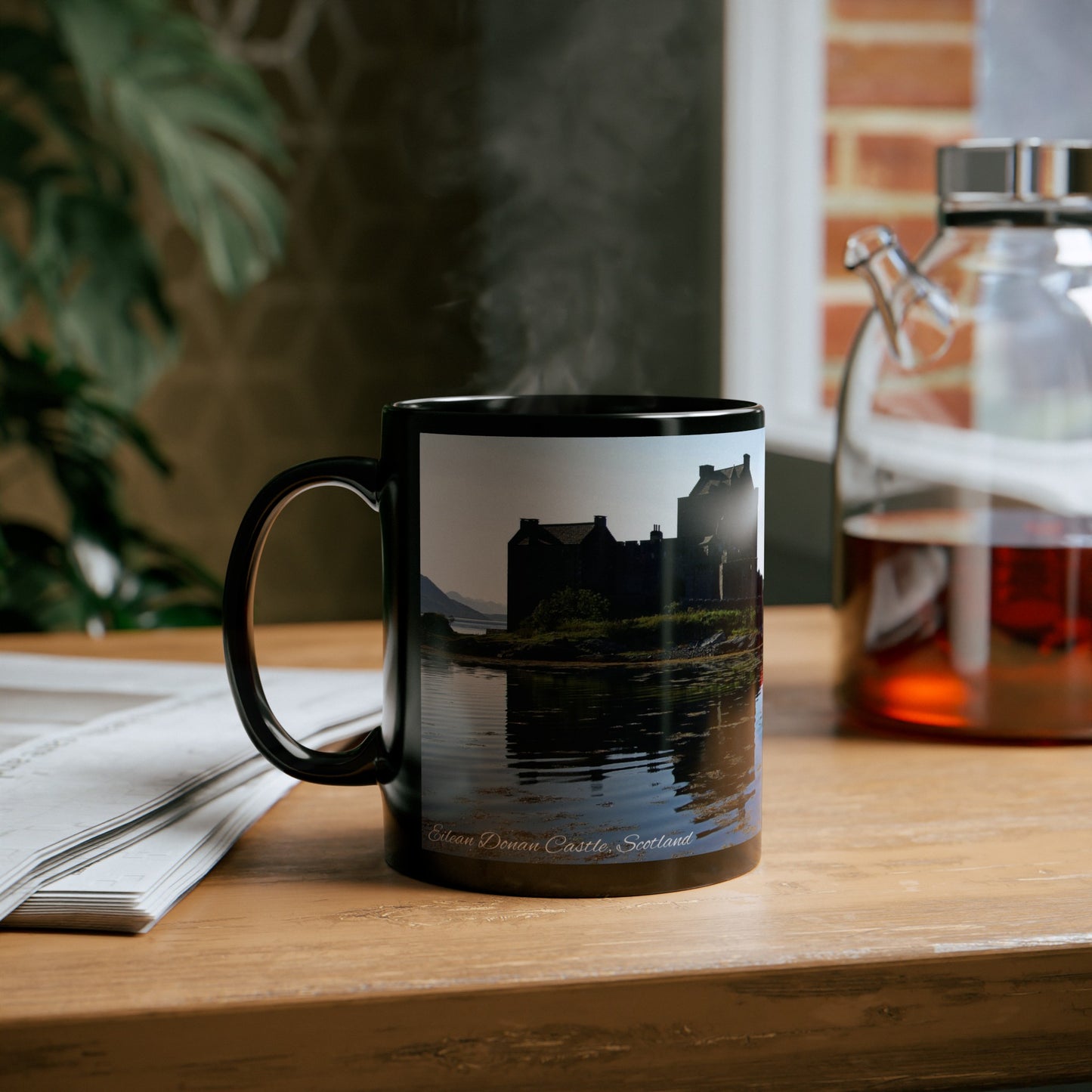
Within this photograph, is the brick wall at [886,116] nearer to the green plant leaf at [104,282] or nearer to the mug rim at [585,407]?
the green plant leaf at [104,282]

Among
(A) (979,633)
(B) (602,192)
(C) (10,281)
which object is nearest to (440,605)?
(A) (979,633)

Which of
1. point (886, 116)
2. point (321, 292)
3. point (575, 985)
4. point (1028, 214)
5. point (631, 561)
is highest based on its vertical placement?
point (886, 116)

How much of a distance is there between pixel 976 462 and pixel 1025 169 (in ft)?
0.45

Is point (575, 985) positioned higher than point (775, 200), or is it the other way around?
point (775, 200)

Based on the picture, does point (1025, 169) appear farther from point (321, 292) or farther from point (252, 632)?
point (321, 292)

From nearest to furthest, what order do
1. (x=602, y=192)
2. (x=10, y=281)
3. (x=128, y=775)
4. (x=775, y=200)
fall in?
(x=128, y=775) → (x=10, y=281) → (x=775, y=200) → (x=602, y=192)

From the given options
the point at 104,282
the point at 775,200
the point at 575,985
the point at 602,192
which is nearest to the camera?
the point at 575,985

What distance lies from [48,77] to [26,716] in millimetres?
1159

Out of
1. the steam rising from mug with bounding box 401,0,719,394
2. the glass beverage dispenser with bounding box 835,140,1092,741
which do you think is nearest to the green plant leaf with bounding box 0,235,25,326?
the steam rising from mug with bounding box 401,0,719,394

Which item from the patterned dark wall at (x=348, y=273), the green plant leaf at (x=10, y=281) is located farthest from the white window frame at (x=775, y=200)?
the green plant leaf at (x=10, y=281)

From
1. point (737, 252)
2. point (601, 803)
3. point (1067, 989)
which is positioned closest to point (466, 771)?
point (601, 803)

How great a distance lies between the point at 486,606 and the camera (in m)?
0.41

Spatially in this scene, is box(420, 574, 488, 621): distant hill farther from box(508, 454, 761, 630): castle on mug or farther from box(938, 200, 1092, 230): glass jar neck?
box(938, 200, 1092, 230): glass jar neck

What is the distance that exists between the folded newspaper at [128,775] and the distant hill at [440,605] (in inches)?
4.5
